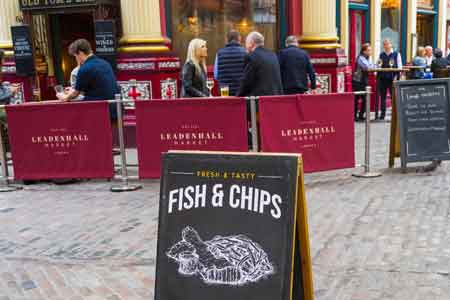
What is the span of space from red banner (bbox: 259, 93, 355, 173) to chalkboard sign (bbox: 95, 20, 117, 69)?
465 centimetres

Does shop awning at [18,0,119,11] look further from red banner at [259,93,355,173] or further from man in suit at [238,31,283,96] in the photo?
red banner at [259,93,355,173]

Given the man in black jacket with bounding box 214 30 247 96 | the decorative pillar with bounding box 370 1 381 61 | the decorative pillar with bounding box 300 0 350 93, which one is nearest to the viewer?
the man in black jacket with bounding box 214 30 247 96

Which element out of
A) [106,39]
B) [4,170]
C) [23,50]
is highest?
[106,39]

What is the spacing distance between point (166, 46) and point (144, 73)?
0.69 metres

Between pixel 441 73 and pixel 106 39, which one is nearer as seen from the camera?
pixel 106 39

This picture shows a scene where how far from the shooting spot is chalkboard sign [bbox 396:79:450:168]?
7.17 meters

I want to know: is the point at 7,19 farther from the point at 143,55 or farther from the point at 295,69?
the point at 295,69

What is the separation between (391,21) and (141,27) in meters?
9.01

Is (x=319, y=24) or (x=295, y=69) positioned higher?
(x=319, y=24)

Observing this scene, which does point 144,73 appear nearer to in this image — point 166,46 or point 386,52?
point 166,46

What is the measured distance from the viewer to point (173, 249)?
10.1 ft

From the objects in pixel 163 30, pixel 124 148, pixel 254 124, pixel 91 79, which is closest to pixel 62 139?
pixel 124 148

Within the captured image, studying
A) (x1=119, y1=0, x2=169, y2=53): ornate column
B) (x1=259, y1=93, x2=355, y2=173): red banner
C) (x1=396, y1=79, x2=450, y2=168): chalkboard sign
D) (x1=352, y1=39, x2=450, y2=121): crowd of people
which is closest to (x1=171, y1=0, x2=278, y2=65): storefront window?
(x1=119, y1=0, x2=169, y2=53): ornate column

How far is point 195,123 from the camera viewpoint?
21.6 feet
